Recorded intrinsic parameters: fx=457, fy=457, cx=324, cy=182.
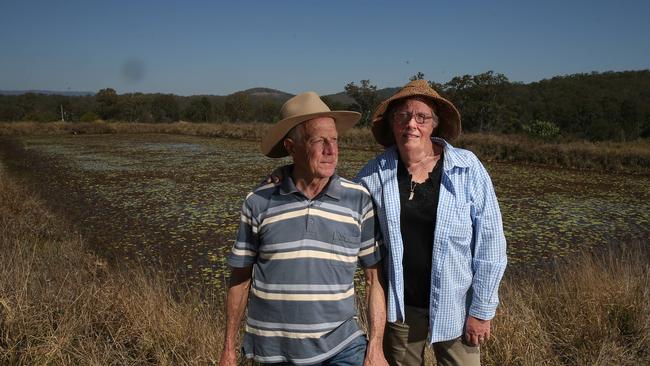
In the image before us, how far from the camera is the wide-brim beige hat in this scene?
177cm

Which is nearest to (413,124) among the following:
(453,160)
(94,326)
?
(453,160)

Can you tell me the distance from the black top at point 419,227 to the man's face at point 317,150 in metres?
0.47

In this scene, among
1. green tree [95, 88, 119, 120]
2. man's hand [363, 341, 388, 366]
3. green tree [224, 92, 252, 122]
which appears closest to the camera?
man's hand [363, 341, 388, 366]

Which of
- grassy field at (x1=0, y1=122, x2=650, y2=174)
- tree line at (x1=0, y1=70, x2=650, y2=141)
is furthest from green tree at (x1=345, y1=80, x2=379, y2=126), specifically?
grassy field at (x1=0, y1=122, x2=650, y2=174)

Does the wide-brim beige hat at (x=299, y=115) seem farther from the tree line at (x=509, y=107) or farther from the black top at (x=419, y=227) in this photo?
the tree line at (x=509, y=107)

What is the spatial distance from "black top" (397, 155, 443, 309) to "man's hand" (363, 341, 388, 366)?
1.30ft

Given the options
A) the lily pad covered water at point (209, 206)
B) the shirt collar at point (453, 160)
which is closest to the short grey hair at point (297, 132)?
the shirt collar at point (453, 160)

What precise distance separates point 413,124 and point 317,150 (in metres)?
0.55

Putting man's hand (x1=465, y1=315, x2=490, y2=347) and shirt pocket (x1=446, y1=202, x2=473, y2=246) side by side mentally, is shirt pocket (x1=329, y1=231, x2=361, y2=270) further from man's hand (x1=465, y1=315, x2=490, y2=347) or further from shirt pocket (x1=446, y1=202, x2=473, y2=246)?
man's hand (x1=465, y1=315, x2=490, y2=347)

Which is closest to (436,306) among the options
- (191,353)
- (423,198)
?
(423,198)

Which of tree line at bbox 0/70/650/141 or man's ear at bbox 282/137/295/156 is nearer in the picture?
man's ear at bbox 282/137/295/156

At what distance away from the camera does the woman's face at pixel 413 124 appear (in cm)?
208

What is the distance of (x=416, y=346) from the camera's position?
224cm

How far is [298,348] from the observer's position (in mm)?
1693
